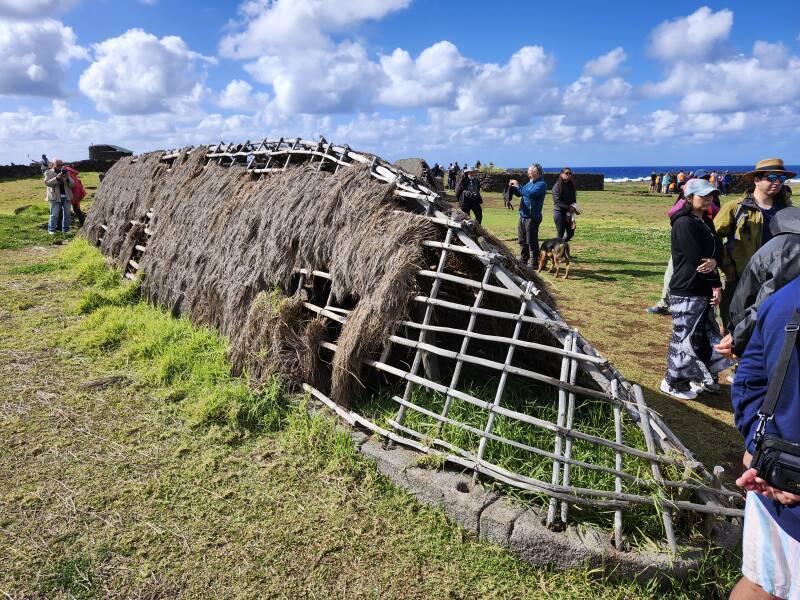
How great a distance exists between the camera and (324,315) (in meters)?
4.30

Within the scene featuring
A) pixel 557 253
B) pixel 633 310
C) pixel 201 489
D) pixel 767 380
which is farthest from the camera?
pixel 557 253

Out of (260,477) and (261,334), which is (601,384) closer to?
(260,477)

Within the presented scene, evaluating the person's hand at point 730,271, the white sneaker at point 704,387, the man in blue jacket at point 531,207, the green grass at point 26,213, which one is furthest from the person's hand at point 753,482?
the green grass at point 26,213

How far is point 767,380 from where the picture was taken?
1759mm

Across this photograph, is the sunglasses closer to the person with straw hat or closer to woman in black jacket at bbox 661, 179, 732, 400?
the person with straw hat

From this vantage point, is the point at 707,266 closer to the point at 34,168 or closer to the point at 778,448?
the point at 778,448

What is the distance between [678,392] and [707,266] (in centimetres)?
118

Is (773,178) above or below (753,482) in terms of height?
above

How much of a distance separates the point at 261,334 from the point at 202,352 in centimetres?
102

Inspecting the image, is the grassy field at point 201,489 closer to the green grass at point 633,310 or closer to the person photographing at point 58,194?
the green grass at point 633,310

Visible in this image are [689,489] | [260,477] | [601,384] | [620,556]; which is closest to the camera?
[620,556]

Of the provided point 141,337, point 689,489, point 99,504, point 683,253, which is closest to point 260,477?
point 99,504

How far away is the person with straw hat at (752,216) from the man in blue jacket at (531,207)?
3950mm

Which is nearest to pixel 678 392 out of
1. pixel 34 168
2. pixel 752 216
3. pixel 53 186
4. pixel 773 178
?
pixel 752 216
